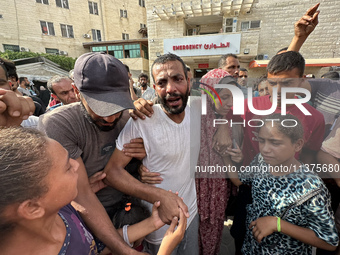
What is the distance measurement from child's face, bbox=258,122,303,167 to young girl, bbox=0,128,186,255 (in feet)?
4.42

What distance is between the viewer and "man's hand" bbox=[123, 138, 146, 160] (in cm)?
131

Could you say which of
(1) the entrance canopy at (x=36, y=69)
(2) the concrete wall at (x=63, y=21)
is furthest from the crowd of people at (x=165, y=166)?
(2) the concrete wall at (x=63, y=21)

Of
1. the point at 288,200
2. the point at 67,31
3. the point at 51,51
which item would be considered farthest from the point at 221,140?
the point at 67,31

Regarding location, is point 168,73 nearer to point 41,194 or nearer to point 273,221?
point 41,194

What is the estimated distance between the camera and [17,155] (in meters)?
0.65

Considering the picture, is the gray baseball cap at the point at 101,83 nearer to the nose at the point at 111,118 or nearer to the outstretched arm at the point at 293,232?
the nose at the point at 111,118

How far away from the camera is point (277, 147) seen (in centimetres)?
131

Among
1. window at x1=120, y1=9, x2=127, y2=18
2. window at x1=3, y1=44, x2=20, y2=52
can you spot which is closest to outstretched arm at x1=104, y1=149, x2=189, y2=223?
window at x1=3, y1=44, x2=20, y2=52

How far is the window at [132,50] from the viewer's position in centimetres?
2014

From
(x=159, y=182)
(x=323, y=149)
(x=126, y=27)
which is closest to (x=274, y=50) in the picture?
(x=323, y=149)

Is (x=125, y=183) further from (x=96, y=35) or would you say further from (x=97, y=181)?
(x=96, y=35)

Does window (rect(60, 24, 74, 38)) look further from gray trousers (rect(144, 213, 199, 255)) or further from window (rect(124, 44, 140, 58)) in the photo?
gray trousers (rect(144, 213, 199, 255))

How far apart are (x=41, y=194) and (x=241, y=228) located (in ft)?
6.00

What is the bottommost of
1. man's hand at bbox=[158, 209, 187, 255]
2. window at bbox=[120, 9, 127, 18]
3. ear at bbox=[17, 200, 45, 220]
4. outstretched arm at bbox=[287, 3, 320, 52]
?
man's hand at bbox=[158, 209, 187, 255]
